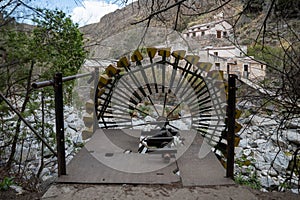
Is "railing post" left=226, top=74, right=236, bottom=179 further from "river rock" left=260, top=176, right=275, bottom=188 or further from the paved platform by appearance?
"river rock" left=260, top=176, right=275, bottom=188

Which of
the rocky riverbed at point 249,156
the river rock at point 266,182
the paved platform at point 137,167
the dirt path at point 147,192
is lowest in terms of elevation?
the river rock at point 266,182

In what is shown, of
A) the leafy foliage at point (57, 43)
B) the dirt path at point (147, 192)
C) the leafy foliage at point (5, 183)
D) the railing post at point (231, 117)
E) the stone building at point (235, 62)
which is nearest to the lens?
the dirt path at point (147, 192)

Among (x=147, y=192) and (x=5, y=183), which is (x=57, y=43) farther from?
(x=147, y=192)

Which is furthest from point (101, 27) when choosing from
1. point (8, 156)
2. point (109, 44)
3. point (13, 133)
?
point (8, 156)

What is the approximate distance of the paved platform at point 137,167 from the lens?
164 cm

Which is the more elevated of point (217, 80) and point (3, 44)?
point (3, 44)

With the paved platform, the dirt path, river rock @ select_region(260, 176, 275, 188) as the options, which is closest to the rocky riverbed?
river rock @ select_region(260, 176, 275, 188)

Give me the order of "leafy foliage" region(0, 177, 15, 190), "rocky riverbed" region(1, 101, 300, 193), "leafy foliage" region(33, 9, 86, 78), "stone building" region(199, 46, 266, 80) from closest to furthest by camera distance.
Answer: "stone building" region(199, 46, 266, 80)
"leafy foliage" region(0, 177, 15, 190)
"leafy foliage" region(33, 9, 86, 78)
"rocky riverbed" region(1, 101, 300, 193)

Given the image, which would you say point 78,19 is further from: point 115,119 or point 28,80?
point 115,119

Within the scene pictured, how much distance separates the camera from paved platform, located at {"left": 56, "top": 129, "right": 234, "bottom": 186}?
164 centimetres

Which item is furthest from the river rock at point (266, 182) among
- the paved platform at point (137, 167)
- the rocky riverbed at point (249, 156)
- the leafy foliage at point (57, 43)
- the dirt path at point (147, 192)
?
the leafy foliage at point (57, 43)

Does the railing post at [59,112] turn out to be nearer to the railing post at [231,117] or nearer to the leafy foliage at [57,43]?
the railing post at [231,117]

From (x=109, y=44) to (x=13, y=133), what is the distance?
5.57ft

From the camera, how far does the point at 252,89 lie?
2.03 meters
